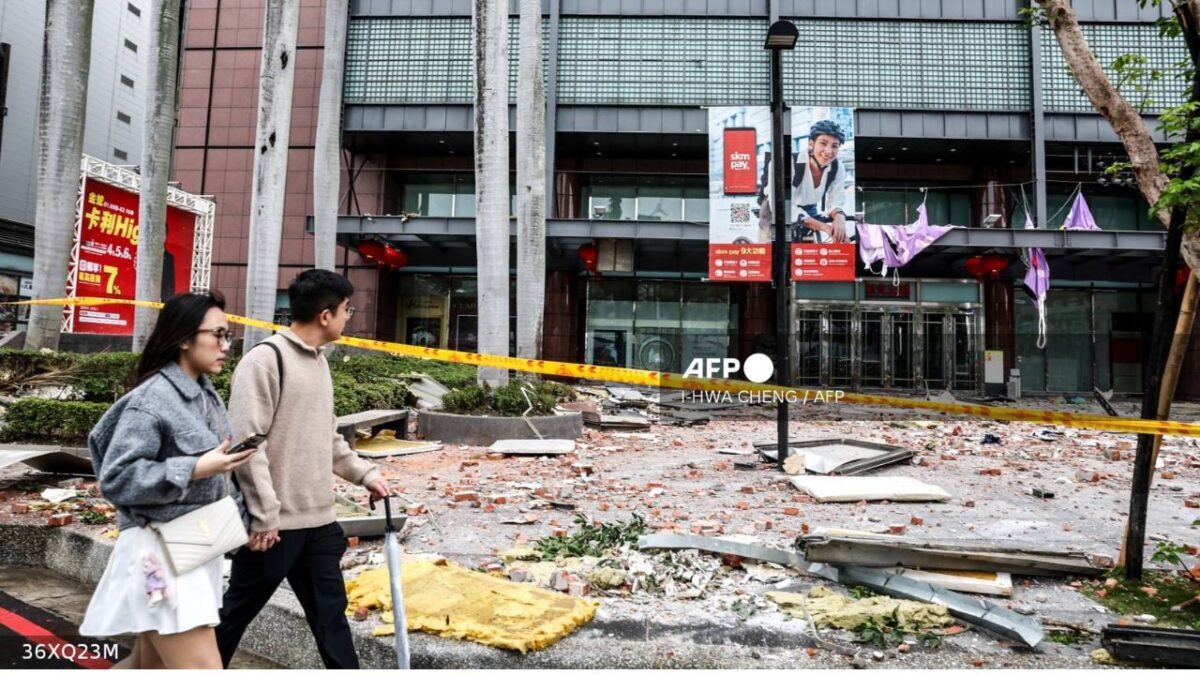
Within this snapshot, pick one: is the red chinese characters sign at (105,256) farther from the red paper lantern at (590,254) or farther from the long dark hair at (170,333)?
the long dark hair at (170,333)

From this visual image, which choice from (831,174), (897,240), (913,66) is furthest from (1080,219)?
(831,174)

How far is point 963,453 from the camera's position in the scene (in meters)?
10.4

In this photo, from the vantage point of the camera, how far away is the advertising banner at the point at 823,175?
15680 millimetres

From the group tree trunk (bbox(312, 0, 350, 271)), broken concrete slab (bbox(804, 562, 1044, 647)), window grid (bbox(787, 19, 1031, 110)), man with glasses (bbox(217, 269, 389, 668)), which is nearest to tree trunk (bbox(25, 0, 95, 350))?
tree trunk (bbox(312, 0, 350, 271))

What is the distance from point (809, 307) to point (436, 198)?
549 inches

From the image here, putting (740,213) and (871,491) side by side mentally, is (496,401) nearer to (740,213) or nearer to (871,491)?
(871,491)

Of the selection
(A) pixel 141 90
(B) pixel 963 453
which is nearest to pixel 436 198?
(B) pixel 963 453

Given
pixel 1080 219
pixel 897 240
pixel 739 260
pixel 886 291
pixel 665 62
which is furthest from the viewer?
pixel 886 291

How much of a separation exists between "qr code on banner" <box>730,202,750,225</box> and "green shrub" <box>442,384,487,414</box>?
26.5 ft

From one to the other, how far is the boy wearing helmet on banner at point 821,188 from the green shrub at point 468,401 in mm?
8834

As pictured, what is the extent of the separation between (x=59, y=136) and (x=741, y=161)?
13937 millimetres

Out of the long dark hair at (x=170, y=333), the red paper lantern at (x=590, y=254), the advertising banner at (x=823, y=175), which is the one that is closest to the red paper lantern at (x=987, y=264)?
the advertising banner at (x=823, y=175)

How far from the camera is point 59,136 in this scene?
10773 millimetres

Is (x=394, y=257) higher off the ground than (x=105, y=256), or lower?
higher
